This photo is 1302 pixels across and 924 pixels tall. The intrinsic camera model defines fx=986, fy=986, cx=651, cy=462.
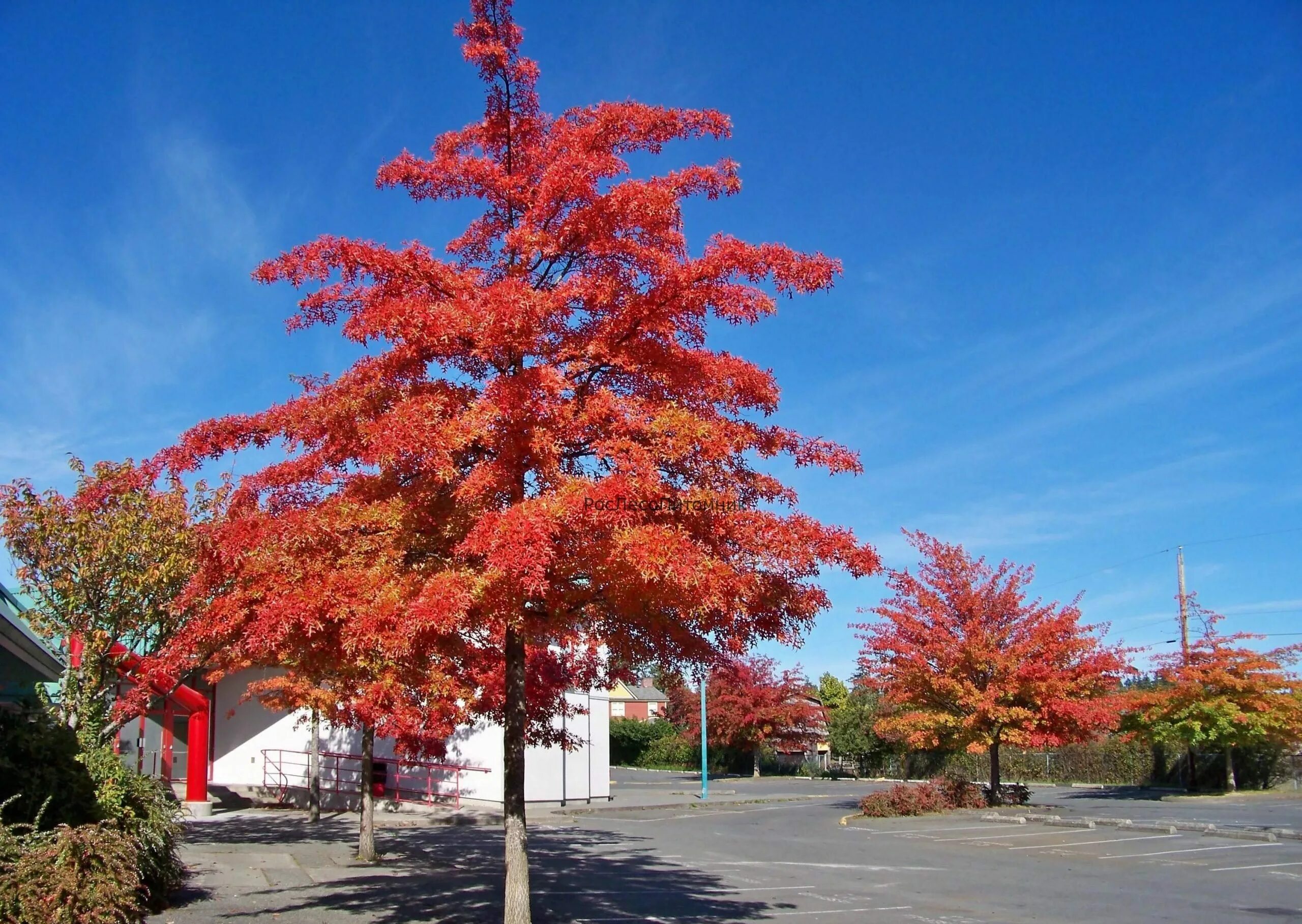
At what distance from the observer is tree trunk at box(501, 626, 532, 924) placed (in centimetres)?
716

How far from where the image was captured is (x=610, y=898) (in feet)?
39.3

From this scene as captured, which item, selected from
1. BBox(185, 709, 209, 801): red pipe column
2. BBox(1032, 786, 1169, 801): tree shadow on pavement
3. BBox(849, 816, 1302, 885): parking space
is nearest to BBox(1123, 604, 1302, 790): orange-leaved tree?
BBox(1032, 786, 1169, 801): tree shadow on pavement

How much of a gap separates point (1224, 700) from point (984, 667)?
33.4 ft

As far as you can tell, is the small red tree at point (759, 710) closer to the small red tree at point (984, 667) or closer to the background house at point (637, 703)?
the small red tree at point (984, 667)

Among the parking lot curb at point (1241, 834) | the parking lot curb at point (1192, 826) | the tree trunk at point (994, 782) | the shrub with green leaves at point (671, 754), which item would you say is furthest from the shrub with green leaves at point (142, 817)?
the shrub with green leaves at point (671, 754)

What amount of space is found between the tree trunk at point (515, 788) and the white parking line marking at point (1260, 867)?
11967 millimetres

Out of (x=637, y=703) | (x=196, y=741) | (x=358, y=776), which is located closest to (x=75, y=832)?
(x=196, y=741)

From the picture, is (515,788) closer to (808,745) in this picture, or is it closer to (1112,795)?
(1112,795)

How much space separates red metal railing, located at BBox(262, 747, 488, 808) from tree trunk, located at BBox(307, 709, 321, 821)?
29 cm

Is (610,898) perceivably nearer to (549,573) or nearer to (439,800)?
(549,573)

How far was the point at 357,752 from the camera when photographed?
26859 mm

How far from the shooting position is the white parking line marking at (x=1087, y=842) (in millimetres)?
17938

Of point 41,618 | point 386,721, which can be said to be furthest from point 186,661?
point 386,721

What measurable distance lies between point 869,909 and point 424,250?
29.1 feet
